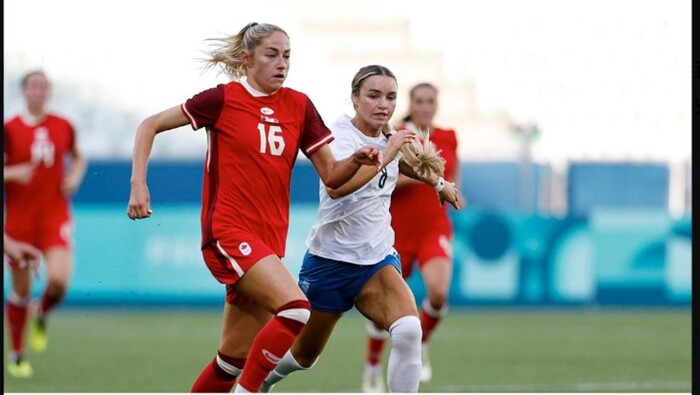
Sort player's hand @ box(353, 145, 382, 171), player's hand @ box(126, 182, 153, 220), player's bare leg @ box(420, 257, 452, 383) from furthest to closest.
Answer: player's bare leg @ box(420, 257, 452, 383) → player's hand @ box(353, 145, 382, 171) → player's hand @ box(126, 182, 153, 220)

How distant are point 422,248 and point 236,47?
4.09 metres

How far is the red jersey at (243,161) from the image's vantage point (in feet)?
20.5

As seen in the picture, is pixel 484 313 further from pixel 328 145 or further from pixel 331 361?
pixel 328 145

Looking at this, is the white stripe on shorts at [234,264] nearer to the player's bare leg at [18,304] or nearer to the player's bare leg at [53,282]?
the player's bare leg at [18,304]

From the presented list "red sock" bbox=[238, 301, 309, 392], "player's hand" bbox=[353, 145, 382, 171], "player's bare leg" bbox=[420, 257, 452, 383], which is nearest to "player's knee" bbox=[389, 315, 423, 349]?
"red sock" bbox=[238, 301, 309, 392]

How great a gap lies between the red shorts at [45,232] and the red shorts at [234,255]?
549cm

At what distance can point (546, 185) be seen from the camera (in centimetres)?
1923

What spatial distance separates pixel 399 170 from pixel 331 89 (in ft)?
53.2

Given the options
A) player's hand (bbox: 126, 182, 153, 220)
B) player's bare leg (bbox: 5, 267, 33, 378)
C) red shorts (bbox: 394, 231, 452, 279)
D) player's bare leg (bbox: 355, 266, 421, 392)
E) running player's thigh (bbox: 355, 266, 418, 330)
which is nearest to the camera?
player's hand (bbox: 126, 182, 153, 220)

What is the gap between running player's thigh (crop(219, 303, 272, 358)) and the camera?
644cm

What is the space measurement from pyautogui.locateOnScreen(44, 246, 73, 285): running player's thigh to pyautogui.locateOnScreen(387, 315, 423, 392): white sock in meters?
5.15

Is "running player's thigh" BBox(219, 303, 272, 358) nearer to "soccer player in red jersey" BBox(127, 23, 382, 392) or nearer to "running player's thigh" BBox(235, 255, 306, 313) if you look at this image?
"soccer player in red jersey" BBox(127, 23, 382, 392)

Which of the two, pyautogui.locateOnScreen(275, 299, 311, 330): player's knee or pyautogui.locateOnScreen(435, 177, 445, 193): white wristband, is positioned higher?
pyautogui.locateOnScreen(435, 177, 445, 193): white wristband

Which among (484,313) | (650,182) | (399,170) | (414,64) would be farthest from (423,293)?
(399,170)
